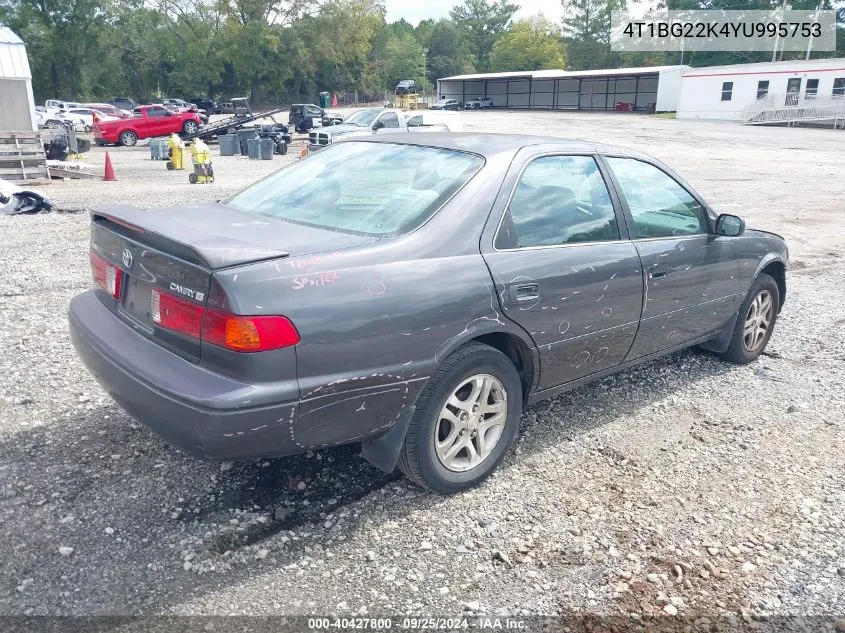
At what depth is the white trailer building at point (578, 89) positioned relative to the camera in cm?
5191

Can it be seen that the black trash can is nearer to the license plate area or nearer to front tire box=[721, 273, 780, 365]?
front tire box=[721, 273, 780, 365]

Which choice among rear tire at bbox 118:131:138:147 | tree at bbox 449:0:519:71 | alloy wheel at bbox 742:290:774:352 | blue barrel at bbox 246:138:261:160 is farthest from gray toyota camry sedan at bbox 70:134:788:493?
tree at bbox 449:0:519:71

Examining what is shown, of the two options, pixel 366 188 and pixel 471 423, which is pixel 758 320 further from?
pixel 366 188

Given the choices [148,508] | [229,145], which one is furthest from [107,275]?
[229,145]

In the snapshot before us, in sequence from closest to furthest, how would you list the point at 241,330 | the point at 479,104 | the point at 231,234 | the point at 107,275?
the point at 241,330
the point at 231,234
the point at 107,275
the point at 479,104

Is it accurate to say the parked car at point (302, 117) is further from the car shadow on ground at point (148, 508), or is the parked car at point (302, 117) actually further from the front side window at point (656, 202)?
the car shadow on ground at point (148, 508)

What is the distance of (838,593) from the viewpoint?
2709 mm

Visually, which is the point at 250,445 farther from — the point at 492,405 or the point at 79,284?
the point at 79,284

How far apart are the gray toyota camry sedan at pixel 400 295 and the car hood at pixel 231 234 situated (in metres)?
0.01

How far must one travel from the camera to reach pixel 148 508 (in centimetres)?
305

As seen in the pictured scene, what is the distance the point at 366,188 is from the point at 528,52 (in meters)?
90.8

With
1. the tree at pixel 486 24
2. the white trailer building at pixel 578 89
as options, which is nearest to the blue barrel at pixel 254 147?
the white trailer building at pixel 578 89

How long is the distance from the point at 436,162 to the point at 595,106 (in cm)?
6181

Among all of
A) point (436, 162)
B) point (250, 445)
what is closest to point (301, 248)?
point (250, 445)
